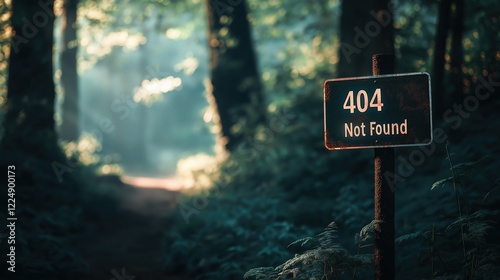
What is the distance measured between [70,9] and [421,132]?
1868cm

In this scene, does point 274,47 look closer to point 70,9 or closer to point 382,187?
point 70,9

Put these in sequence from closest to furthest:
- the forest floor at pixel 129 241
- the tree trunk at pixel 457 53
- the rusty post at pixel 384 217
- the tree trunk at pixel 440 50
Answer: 1. the rusty post at pixel 384 217
2. the forest floor at pixel 129 241
3. the tree trunk at pixel 440 50
4. the tree trunk at pixel 457 53

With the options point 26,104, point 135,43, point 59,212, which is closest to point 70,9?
point 135,43

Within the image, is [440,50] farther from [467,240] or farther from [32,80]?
[32,80]

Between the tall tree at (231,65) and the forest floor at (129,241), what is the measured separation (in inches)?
123

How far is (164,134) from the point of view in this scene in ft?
158

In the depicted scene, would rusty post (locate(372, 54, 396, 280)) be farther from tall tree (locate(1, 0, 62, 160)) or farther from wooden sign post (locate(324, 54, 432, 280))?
tall tree (locate(1, 0, 62, 160))

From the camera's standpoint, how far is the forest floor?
9305 mm

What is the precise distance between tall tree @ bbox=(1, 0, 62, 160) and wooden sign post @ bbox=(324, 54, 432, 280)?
389 inches

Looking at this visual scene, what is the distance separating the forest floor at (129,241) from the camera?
9305mm

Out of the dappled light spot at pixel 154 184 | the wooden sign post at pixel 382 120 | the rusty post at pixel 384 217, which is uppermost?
the dappled light spot at pixel 154 184

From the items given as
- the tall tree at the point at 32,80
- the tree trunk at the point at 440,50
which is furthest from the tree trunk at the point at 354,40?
the tall tree at the point at 32,80

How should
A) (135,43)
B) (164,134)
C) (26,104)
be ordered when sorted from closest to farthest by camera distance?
(26,104), (135,43), (164,134)

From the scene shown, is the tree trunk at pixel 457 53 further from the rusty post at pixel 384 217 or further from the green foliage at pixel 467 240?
the rusty post at pixel 384 217
